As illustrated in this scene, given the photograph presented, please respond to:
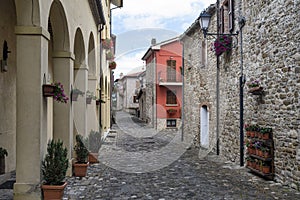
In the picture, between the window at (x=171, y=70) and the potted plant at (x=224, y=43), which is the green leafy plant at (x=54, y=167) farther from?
the window at (x=171, y=70)

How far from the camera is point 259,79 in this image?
7.91 metres

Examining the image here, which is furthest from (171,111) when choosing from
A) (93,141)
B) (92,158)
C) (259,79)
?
(259,79)

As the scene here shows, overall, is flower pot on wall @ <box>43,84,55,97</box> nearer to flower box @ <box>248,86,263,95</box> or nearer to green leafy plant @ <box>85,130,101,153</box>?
green leafy plant @ <box>85,130,101,153</box>

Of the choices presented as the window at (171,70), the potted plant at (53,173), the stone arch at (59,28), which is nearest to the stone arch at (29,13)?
the stone arch at (59,28)

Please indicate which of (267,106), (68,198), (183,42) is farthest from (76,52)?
(183,42)

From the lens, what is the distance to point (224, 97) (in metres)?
10.7

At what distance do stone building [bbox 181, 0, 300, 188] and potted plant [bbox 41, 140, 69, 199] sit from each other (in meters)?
4.37

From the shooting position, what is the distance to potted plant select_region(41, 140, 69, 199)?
480cm

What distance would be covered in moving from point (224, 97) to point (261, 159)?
11.9ft

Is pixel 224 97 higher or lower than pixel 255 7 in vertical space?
lower

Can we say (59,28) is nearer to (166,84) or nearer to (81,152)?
(81,152)

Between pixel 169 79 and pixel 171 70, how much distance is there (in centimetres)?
79

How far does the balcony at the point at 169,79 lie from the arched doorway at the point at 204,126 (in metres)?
11.3

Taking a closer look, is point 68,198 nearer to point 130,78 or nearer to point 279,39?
point 279,39
